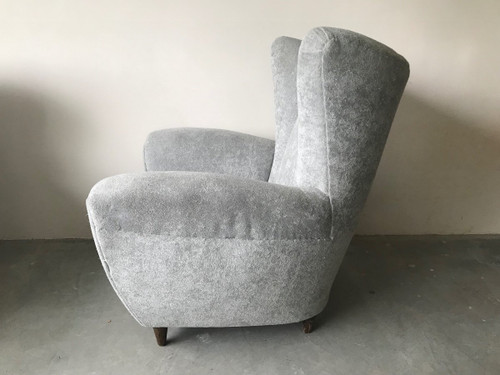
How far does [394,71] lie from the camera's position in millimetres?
957

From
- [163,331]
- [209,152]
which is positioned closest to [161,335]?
[163,331]

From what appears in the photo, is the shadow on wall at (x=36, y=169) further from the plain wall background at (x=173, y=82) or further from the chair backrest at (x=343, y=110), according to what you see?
the chair backrest at (x=343, y=110)

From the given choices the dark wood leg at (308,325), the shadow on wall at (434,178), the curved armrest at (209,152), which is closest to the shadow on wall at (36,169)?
the curved armrest at (209,152)

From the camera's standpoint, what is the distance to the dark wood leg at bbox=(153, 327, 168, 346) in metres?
Result: 1.18

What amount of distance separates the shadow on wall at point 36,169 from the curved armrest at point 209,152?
457mm

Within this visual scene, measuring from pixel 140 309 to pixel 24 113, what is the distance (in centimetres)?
102

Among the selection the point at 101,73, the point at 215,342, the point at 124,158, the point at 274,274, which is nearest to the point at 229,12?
the point at 101,73

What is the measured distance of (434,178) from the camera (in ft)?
6.19

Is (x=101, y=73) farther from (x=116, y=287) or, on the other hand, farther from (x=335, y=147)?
(x=335, y=147)

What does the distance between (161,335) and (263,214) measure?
0.55 m

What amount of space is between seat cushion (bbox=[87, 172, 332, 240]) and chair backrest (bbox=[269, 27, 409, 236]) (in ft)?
0.22

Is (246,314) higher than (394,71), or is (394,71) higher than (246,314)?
(394,71)

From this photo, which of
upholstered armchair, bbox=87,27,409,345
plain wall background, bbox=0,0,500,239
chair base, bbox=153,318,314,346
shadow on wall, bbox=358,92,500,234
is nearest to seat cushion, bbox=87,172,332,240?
upholstered armchair, bbox=87,27,409,345

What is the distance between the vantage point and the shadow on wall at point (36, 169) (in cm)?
158
